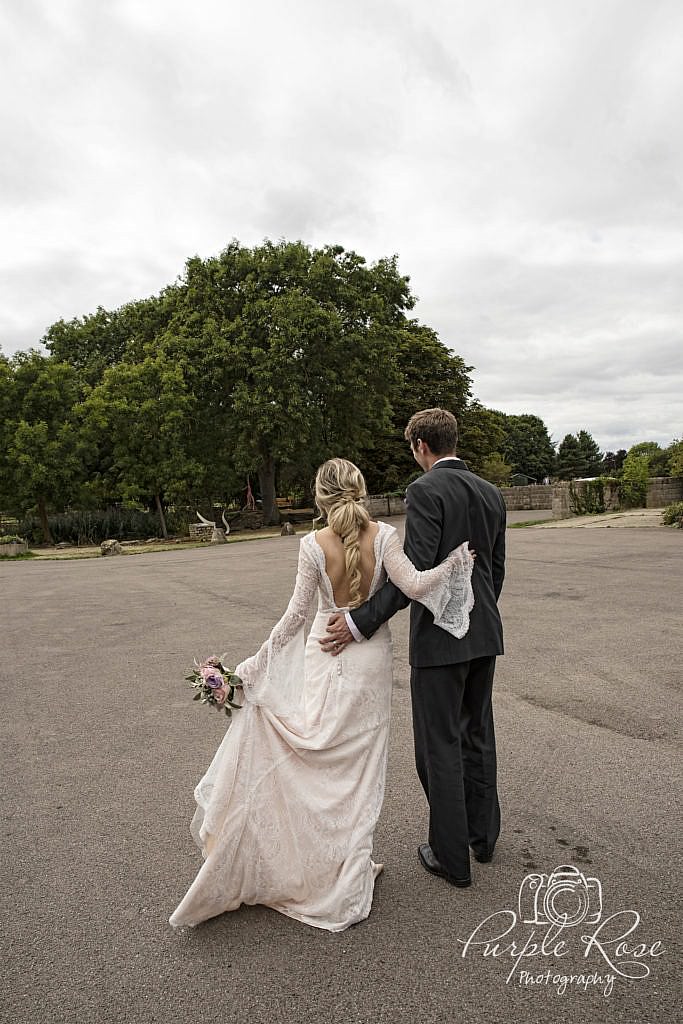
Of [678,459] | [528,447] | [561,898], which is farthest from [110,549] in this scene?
[528,447]

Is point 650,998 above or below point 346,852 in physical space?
below

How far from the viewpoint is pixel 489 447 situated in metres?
49.9

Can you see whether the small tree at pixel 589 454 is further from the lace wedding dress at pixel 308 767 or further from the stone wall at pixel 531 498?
the lace wedding dress at pixel 308 767

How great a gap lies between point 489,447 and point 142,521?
953 inches

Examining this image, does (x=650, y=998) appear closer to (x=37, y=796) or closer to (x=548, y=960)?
(x=548, y=960)

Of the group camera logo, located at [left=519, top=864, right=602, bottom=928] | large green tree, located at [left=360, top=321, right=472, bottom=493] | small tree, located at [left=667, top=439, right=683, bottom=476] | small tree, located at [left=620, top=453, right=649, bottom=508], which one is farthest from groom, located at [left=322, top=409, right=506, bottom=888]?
large green tree, located at [left=360, top=321, right=472, bottom=493]

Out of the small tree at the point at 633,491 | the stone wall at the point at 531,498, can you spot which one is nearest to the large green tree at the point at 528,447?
the stone wall at the point at 531,498

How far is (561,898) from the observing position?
3.32 m

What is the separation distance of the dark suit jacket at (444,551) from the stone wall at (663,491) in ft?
106

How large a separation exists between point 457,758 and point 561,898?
737 mm

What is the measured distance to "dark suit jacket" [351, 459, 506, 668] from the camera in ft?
11.3

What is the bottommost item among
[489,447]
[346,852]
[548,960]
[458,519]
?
[548,960]

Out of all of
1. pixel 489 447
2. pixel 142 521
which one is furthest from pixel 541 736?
pixel 489 447

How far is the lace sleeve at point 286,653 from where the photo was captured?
3428 mm
